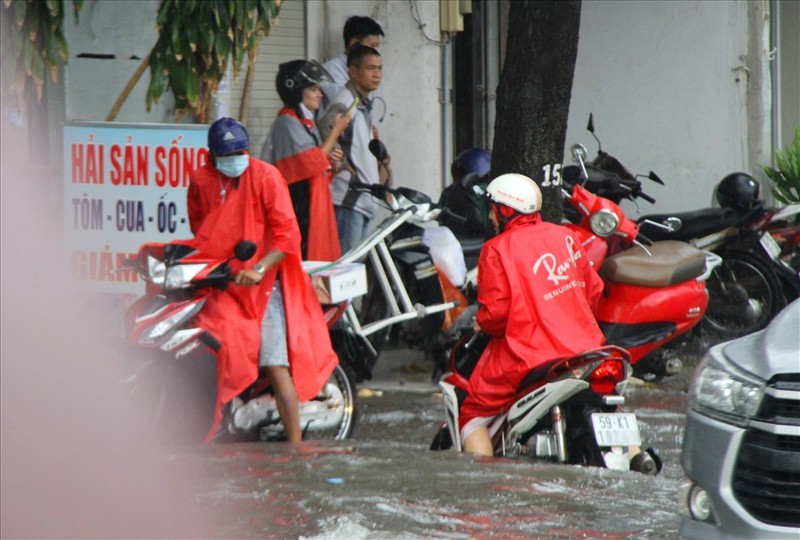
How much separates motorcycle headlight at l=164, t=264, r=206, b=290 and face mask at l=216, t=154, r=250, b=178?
0.58m

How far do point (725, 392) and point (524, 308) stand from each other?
77.9 inches

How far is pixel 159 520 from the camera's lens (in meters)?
3.99

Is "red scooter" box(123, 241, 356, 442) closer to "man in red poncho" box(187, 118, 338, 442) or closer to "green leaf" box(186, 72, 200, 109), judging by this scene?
"man in red poncho" box(187, 118, 338, 442)

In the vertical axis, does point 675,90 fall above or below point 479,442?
above

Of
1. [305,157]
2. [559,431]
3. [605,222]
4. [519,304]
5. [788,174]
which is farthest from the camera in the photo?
[788,174]

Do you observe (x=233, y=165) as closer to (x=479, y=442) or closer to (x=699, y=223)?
(x=479, y=442)

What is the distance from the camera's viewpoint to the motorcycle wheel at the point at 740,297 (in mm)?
10352

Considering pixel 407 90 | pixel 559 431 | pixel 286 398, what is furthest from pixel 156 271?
pixel 407 90

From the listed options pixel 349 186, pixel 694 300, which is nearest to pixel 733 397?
pixel 694 300

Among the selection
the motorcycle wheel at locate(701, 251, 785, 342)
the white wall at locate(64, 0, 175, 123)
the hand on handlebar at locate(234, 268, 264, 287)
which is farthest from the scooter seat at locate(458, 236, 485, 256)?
the hand on handlebar at locate(234, 268, 264, 287)

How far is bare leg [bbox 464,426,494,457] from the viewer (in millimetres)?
6480

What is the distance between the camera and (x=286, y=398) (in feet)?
23.6

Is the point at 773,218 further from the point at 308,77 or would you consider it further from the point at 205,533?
the point at 205,533

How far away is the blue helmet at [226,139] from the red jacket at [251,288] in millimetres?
162
